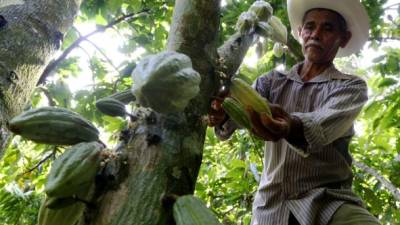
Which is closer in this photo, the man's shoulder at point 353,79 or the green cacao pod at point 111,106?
the green cacao pod at point 111,106

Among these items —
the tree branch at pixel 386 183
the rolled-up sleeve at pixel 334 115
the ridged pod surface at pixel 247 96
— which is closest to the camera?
the ridged pod surface at pixel 247 96

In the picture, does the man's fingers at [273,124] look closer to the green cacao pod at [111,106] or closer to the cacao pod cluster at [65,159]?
the green cacao pod at [111,106]

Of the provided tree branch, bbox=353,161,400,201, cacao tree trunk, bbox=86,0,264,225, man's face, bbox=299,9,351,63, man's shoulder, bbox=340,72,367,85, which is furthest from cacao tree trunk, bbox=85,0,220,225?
tree branch, bbox=353,161,400,201

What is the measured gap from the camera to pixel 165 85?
112 cm

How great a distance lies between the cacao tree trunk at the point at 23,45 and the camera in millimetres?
1604

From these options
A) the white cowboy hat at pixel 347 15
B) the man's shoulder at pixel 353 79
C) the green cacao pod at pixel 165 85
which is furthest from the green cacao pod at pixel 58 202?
the white cowboy hat at pixel 347 15

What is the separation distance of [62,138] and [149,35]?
135 inches

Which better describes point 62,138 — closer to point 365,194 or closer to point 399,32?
point 365,194

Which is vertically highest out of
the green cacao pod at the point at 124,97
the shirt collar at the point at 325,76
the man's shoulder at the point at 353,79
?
the shirt collar at the point at 325,76

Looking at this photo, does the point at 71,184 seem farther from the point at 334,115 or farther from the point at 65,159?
the point at 334,115

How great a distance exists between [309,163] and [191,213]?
1.55m

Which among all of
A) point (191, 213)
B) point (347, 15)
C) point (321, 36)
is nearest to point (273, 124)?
point (191, 213)

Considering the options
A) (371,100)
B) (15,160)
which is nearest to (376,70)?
(371,100)

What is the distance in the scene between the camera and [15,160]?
11.4ft
